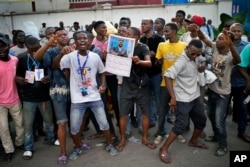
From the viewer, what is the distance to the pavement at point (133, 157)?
4180mm

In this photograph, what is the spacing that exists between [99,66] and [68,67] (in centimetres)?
46

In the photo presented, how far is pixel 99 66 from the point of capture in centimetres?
420

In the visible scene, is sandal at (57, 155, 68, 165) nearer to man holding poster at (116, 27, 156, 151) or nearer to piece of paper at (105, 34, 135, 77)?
man holding poster at (116, 27, 156, 151)

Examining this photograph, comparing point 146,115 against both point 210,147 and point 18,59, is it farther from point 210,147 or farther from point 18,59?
point 18,59

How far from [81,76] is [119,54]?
2.17ft

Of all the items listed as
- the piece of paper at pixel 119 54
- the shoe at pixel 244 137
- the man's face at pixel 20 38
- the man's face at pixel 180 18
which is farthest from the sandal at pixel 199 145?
the man's face at pixel 20 38

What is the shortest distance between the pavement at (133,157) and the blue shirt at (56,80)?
1024mm

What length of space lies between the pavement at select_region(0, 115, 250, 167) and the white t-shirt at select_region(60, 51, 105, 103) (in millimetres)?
990

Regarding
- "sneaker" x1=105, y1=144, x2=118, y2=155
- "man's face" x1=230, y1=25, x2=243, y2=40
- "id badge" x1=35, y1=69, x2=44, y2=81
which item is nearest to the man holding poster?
"sneaker" x1=105, y1=144, x2=118, y2=155

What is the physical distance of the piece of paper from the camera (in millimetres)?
4168

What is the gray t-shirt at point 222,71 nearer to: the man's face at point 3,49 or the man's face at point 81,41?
the man's face at point 81,41

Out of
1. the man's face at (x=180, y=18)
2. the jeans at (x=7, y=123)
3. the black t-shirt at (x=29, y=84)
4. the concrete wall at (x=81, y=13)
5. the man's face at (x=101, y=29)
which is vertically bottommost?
the jeans at (x=7, y=123)

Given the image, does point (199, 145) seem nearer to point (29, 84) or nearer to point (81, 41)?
point (81, 41)

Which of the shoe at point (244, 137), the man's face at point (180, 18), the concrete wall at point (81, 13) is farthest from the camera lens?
the concrete wall at point (81, 13)
